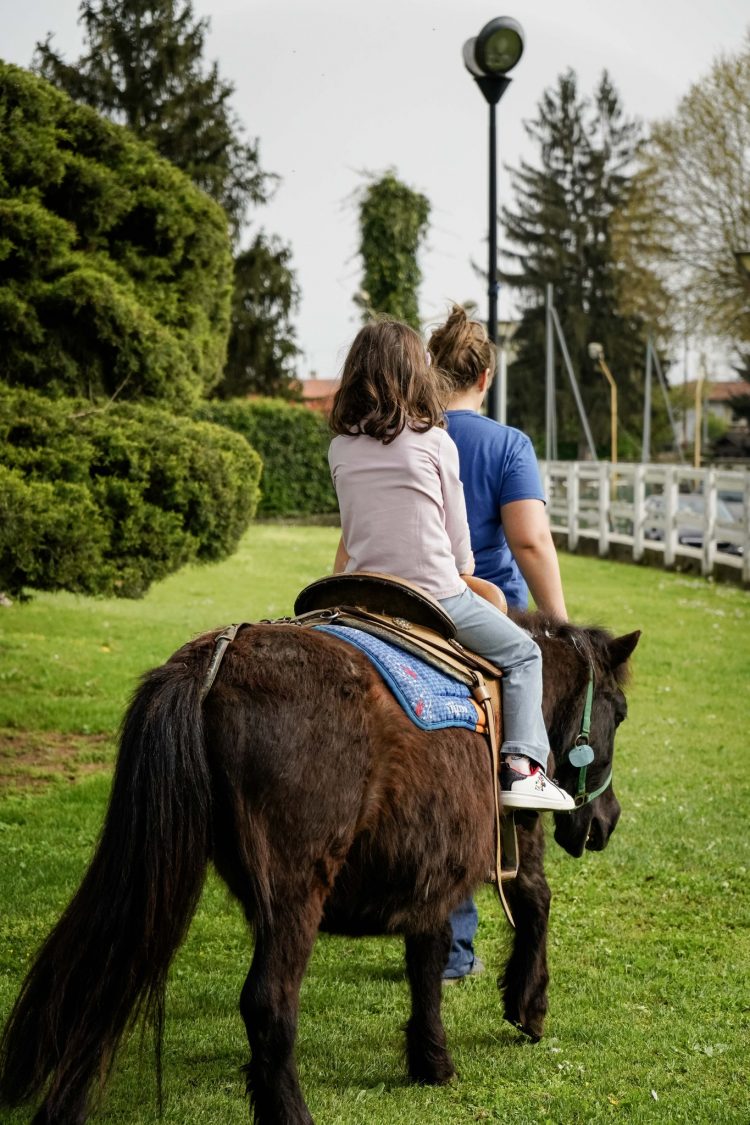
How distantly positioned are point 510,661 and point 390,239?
2853cm

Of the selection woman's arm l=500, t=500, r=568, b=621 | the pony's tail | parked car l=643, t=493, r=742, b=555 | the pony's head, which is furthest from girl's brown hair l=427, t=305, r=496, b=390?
parked car l=643, t=493, r=742, b=555

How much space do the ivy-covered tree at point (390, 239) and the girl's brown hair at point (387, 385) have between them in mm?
27555

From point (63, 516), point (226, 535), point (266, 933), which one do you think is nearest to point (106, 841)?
point (266, 933)

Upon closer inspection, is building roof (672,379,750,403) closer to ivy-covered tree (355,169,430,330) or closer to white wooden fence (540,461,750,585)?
ivy-covered tree (355,169,430,330)

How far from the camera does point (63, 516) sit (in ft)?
21.7

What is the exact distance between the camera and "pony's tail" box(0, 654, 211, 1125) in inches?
114

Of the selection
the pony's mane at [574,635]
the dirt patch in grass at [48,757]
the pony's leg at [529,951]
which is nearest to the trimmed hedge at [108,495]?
the dirt patch in grass at [48,757]

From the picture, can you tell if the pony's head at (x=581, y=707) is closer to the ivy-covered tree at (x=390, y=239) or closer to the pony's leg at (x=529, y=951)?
the pony's leg at (x=529, y=951)

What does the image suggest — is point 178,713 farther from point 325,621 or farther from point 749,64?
point 749,64

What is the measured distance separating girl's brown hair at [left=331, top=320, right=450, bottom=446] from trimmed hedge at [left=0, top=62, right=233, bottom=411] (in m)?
4.46

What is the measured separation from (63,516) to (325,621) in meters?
3.54

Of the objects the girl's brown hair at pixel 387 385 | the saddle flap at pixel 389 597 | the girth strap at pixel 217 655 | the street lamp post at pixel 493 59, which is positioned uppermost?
the street lamp post at pixel 493 59

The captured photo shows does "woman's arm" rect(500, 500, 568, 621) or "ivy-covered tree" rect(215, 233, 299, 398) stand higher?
"ivy-covered tree" rect(215, 233, 299, 398)

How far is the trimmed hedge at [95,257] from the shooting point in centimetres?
742
